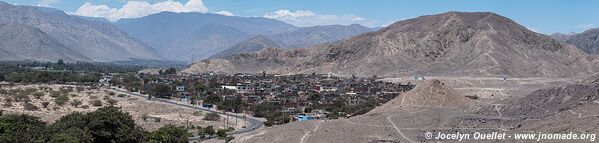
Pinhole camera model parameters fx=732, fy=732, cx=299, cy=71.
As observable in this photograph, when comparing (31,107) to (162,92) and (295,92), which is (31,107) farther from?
(295,92)

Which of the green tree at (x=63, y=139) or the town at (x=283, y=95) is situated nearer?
the green tree at (x=63, y=139)

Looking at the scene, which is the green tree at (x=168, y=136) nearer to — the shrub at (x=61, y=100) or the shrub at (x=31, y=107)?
the shrub at (x=31, y=107)

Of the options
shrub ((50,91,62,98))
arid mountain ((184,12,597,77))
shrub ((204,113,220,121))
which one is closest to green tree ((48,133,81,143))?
A: shrub ((204,113,220,121))

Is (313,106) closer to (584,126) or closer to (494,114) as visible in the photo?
(494,114)

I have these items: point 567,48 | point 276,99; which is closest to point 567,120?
Result: point 276,99

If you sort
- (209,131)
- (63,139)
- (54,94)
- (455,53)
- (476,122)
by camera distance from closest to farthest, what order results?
(63,139) → (476,122) → (209,131) → (54,94) → (455,53)

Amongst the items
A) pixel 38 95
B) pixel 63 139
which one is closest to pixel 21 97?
pixel 38 95

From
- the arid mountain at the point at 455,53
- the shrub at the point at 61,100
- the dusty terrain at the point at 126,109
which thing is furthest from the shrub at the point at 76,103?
the arid mountain at the point at 455,53
